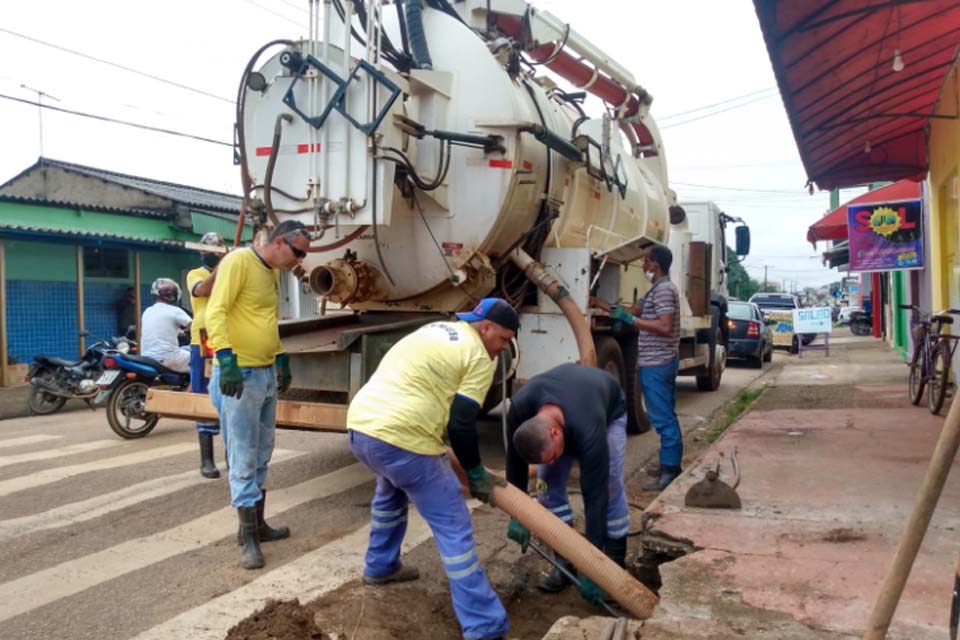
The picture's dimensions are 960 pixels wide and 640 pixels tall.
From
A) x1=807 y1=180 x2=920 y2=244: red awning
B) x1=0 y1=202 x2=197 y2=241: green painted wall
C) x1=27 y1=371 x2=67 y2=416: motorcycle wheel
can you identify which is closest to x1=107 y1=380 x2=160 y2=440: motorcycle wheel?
x1=27 y1=371 x2=67 y2=416: motorcycle wheel

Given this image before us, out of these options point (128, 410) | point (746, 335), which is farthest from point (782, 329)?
point (128, 410)

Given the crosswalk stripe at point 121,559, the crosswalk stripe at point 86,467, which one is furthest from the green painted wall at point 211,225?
the crosswalk stripe at point 121,559

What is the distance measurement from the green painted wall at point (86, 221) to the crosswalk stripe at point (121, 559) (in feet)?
32.4

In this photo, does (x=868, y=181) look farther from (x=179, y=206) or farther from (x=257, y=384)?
(x=179, y=206)

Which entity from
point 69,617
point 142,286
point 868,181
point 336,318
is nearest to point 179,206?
point 142,286

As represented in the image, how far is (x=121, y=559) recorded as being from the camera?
14.2 feet

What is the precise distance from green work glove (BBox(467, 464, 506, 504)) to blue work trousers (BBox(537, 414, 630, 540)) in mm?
498

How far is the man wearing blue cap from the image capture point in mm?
3398

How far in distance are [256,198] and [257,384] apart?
1.72 metres

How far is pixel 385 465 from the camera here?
3.46 metres

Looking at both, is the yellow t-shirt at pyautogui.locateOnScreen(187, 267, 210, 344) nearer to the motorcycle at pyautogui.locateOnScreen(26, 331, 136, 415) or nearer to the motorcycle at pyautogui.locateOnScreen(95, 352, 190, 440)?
the motorcycle at pyautogui.locateOnScreen(95, 352, 190, 440)

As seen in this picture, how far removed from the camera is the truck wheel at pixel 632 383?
7.82m

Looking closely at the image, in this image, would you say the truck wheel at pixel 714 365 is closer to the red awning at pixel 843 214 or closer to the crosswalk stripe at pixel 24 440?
the red awning at pixel 843 214

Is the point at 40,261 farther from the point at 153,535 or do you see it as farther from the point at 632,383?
the point at 632,383
